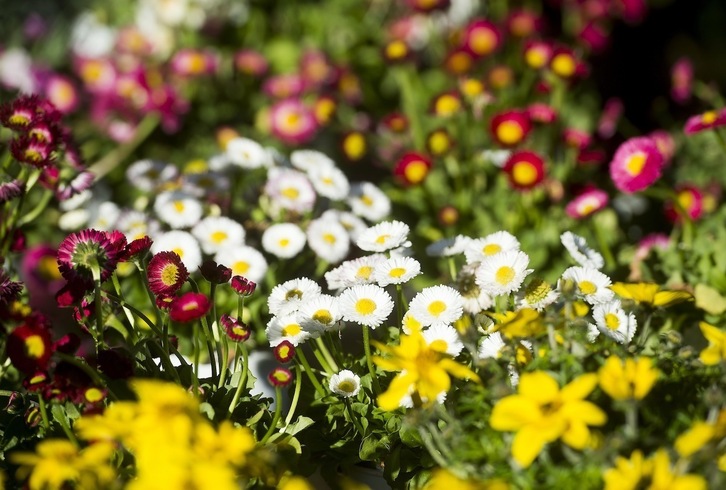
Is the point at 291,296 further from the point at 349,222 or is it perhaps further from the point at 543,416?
the point at 543,416

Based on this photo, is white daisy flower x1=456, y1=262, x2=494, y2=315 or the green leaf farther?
the green leaf

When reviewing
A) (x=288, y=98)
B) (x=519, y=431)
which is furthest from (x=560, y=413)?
(x=288, y=98)

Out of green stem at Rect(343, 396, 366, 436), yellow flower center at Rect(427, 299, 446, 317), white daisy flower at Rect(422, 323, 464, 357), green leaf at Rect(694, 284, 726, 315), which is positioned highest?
yellow flower center at Rect(427, 299, 446, 317)

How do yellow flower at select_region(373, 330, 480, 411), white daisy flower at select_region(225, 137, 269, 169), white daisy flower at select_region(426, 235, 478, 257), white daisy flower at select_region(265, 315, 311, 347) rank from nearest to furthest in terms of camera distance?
yellow flower at select_region(373, 330, 480, 411), white daisy flower at select_region(265, 315, 311, 347), white daisy flower at select_region(426, 235, 478, 257), white daisy flower at select_region(225, 137, 269, 169)

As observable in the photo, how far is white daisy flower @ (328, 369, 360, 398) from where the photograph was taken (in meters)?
1.11

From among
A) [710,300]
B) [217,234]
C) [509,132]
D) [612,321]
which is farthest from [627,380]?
[509,132]

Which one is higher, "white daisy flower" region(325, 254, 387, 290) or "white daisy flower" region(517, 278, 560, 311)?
"white daisy flower" region(517, 278, 560, 311)

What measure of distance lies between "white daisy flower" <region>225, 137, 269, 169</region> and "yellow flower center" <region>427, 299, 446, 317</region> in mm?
689

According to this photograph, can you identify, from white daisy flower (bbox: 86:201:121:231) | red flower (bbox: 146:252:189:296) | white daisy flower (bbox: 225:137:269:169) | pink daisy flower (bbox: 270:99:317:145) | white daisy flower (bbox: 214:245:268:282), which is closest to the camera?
red flower (bbox: 146:252:189:296)

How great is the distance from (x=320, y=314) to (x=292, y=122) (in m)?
1.12

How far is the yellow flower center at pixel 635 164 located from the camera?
1501 mm

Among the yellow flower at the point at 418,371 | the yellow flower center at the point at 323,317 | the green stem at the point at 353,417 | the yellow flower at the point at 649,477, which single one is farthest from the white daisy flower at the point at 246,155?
the yellow flower at the point at 649,477

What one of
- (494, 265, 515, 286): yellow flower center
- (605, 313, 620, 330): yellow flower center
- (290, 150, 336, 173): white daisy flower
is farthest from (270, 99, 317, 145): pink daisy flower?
(605, 313, 620, 330): yellow flower center

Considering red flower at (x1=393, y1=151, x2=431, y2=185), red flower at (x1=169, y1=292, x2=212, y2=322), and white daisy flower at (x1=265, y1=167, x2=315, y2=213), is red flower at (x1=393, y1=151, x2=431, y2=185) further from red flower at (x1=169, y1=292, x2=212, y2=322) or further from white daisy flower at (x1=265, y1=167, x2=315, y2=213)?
red flower at (x1=169, y1=292, x2=212, y2=322)
